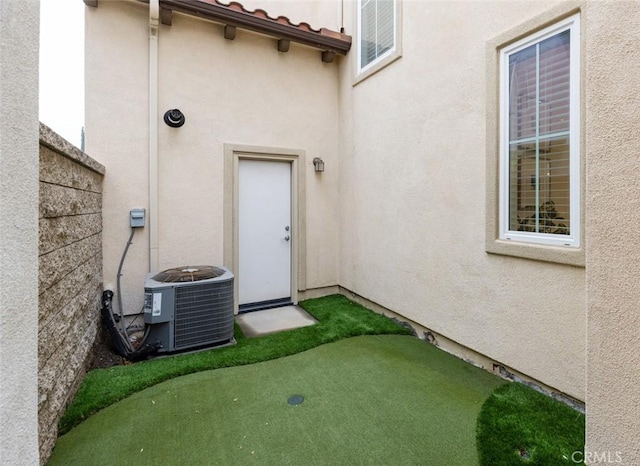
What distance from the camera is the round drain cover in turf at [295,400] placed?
277 cm

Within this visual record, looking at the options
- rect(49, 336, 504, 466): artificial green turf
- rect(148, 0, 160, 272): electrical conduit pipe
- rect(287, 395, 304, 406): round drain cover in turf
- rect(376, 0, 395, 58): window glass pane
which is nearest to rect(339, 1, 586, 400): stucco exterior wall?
rect(376, 0, 395, 58): window glass pane

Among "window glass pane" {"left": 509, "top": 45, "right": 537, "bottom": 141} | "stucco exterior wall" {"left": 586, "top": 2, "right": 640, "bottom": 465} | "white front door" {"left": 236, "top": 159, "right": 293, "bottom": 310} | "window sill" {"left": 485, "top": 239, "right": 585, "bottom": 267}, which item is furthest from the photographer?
"white front door" {"left": 236, "top": 159, "right": 293, "bottom": 310}

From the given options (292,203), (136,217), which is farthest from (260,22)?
(136,217)

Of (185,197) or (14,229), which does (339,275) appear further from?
(14,229)

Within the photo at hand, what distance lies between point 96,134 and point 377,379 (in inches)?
181

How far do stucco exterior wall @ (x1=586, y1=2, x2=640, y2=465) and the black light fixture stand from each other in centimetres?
452

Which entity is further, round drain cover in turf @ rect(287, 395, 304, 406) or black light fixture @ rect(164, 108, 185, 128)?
black light fixture @ rect(164, 108, 185, 128)

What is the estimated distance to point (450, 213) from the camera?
3.59m

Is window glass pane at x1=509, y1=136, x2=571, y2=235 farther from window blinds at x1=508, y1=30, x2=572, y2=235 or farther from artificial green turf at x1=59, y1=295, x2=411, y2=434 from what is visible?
artificial green turf at x1=59, y1=295, x2=411, y2=434

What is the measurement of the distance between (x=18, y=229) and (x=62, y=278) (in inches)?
60.8

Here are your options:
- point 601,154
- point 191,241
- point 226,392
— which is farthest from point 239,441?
point 191,241

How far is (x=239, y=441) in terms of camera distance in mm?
2328

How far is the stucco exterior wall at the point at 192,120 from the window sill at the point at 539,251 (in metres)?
3.21

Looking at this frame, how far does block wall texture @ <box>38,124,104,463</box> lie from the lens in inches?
84.1
